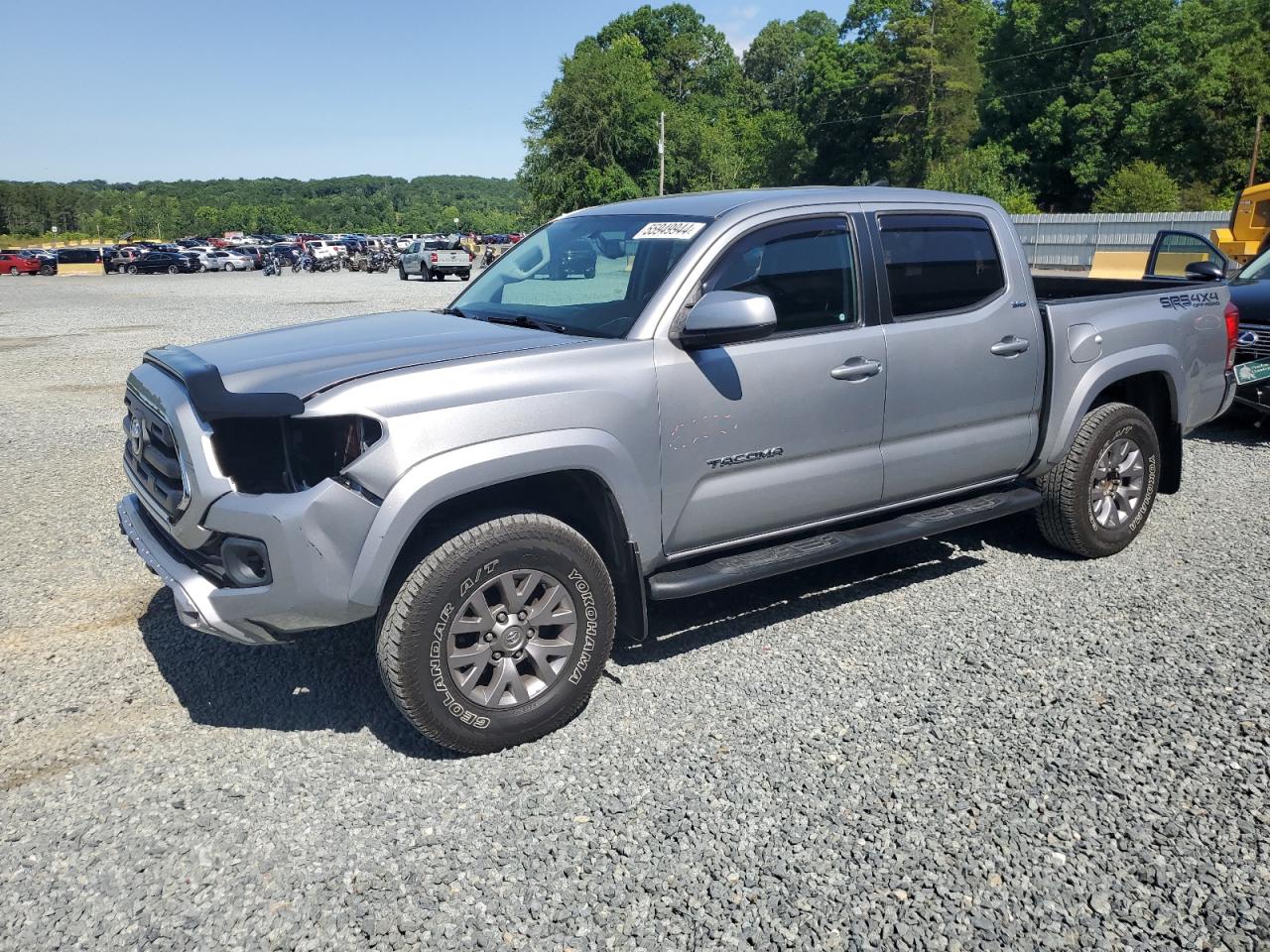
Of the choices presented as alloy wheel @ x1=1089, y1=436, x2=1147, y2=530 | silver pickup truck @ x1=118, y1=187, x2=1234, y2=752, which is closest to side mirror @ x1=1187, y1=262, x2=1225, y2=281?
silver pickup truck @ x1=118, y1=187, x2=1234, y2=752

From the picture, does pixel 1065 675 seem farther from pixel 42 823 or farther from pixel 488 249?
pixel 488 249

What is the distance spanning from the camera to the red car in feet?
181

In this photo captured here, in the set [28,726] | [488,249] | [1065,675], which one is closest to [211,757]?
[28,726]

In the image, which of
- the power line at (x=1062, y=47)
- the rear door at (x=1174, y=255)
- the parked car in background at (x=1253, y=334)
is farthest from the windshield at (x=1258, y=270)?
the power line at (x=1062, y=47)

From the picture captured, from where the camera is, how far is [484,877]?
295 centimetres

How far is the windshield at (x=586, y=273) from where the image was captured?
407 cm

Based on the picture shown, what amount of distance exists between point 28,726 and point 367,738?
4.26 ft

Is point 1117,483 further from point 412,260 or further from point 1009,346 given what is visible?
point 412,260

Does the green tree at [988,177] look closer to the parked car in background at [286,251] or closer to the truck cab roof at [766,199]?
the parked car in background at [286,251]

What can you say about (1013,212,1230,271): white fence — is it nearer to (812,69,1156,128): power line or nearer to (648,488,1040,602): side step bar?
(812,69,1156,128): power line

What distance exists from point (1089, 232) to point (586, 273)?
116ft

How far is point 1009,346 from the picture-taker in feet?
15.8

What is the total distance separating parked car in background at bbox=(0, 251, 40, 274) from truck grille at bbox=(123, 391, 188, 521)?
60783 millimetres

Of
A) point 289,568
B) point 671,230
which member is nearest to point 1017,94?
point 671,230
